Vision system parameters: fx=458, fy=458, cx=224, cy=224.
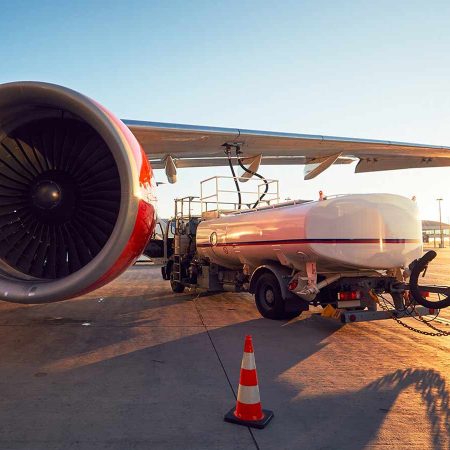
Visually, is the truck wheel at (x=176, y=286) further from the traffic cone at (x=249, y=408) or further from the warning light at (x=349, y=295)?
the traffic cone at (x=249, y=408)

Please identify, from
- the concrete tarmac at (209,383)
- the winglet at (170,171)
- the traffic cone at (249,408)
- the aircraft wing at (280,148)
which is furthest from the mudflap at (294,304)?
the traffic cone at (249,408)

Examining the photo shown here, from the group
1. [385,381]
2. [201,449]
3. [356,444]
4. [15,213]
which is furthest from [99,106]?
[385,381]

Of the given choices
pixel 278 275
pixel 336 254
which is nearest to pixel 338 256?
pixel 336 254

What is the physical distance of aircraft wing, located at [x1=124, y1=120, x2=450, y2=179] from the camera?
715 cm

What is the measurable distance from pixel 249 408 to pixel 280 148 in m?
6.04

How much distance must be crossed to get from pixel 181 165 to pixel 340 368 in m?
6.64

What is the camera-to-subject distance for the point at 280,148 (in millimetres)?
8805

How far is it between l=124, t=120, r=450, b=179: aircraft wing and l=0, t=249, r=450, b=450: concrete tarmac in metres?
3.00

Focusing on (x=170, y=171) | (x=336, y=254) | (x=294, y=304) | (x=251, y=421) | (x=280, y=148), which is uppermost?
(x=280, y=148)

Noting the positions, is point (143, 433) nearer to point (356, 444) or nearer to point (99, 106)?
point (356, 444)

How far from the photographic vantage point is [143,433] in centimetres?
333

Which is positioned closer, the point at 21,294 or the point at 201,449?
the point at 201,449

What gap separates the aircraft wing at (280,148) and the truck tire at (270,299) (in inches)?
95.5

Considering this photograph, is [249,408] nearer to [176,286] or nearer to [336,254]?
[336,254]
